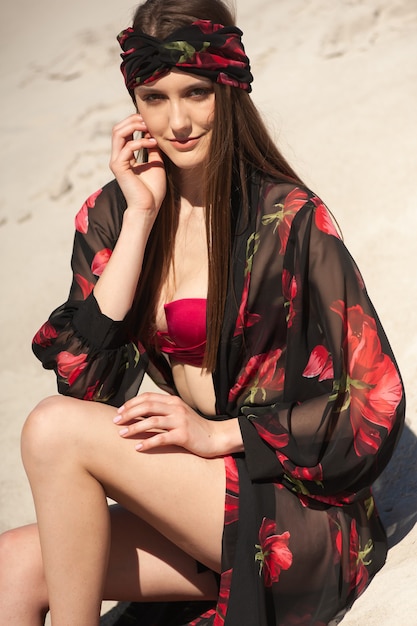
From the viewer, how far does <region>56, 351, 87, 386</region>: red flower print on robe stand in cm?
269

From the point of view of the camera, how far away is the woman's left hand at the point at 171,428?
2.41 m

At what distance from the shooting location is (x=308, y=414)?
2.47 metres

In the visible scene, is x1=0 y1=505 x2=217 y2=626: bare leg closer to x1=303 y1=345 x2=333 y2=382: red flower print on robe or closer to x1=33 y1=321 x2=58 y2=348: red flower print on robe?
x1=33 y1=321 x2=58 y2=348: red flower print on robe

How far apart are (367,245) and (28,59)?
21.4 feet

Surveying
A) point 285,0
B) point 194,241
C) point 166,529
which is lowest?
point 166,529

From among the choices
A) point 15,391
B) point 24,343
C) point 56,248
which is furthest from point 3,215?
point 15,391

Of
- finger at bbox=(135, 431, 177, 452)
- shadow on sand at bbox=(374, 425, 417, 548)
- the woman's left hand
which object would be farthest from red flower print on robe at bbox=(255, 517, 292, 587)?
shadow on sand at bbox=(374, 425, 417, 548)

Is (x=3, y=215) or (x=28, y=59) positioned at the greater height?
(x=28, y=59)

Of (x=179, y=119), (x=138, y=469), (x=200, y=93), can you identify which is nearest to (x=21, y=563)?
(x=138, y=469)

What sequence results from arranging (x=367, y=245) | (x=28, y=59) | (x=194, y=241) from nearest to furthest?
1. (x=194, y=241)
2. (x=367, y=245)
3. (x=28, y=59)

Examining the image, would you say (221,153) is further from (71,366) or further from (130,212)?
(71,366)

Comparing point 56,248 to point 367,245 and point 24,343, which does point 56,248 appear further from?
point 367,245

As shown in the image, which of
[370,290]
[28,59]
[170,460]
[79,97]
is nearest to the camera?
[170,460]

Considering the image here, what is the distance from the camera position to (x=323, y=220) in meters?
2.55
